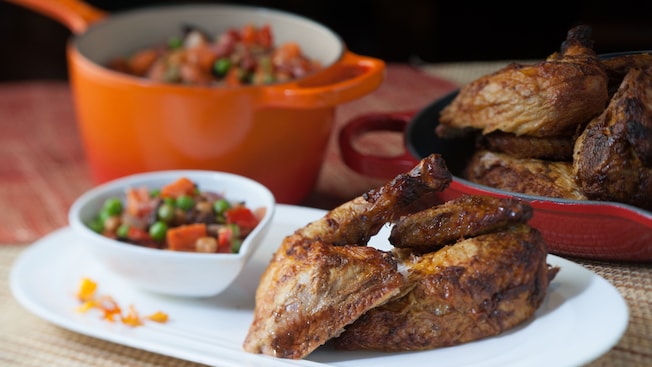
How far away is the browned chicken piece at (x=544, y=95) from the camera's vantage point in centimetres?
80

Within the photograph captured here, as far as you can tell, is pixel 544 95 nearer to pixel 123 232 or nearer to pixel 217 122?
pixel 123 232

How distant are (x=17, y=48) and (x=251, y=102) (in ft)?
8.72

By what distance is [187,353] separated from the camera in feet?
3.45

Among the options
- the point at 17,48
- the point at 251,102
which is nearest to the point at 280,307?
the point at 251,102

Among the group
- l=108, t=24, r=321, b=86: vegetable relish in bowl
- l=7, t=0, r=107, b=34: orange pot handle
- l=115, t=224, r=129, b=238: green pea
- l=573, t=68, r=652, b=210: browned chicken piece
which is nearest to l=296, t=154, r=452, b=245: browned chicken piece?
l=573, t=68, r=652, b=210: browned chicken piece

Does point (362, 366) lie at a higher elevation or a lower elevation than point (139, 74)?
higher

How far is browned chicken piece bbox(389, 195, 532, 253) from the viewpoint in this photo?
0.88 meters

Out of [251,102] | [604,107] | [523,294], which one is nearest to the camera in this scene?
[604,107]

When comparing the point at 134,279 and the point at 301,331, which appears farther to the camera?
the point at 134,279

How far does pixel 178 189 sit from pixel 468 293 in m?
0.63

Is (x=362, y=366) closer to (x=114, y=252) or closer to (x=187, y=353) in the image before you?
(x=187, y=353)

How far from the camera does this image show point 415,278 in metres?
0.93

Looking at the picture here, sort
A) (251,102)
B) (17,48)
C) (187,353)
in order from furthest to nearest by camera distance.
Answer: (17,48) < (251,102) < (187,353)

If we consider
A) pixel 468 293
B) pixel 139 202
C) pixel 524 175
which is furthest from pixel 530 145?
pixel 139 202
